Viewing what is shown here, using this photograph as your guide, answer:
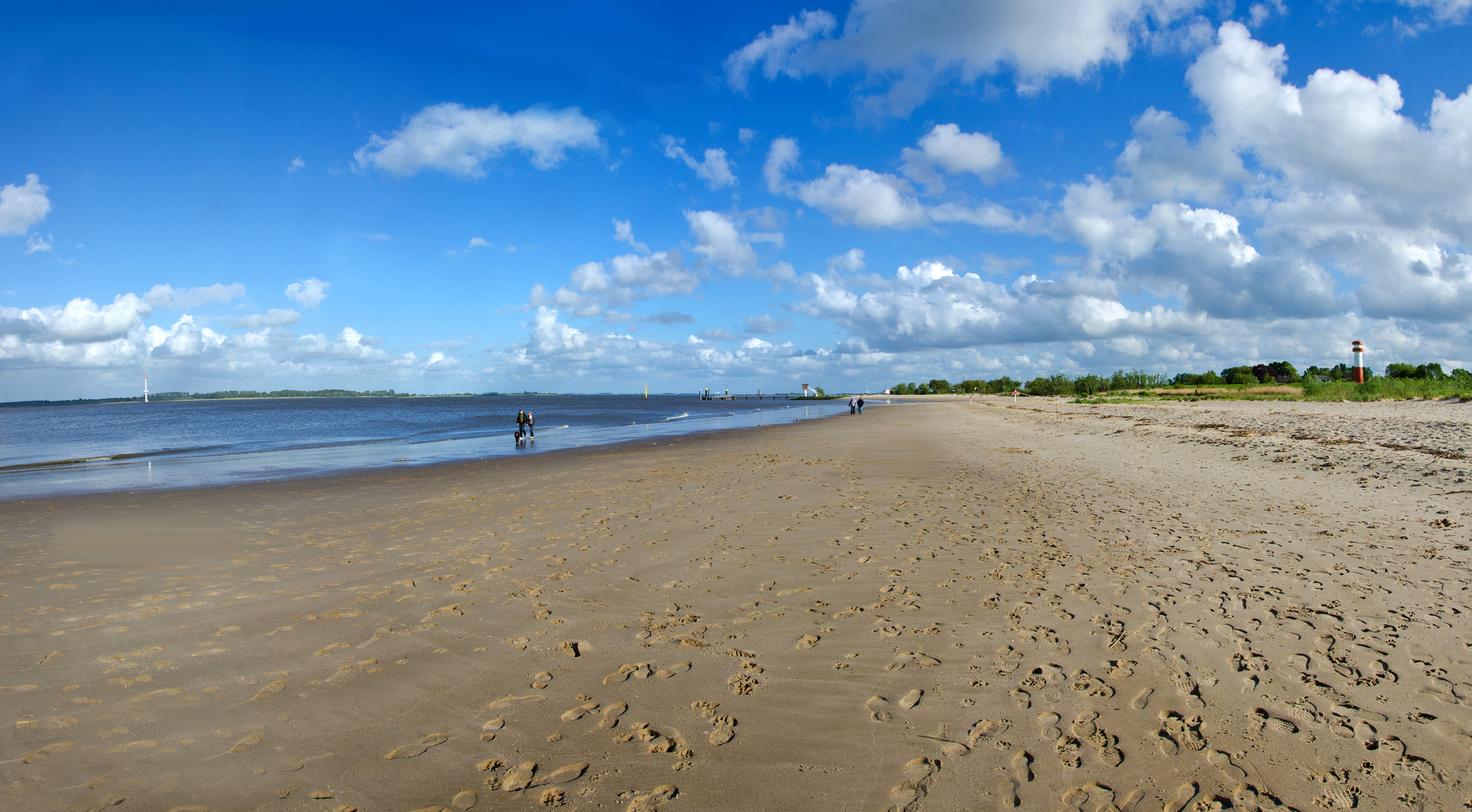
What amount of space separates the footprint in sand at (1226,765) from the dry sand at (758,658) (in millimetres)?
17

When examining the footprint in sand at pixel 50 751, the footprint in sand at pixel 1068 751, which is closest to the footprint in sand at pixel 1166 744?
the footprint in sand at pixel 1068 751

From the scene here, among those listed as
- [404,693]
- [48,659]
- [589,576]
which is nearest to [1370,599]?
[589,576]

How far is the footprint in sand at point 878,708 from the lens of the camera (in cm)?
476

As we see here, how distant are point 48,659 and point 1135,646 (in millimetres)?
9853

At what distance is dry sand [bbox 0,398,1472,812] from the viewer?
405 cm

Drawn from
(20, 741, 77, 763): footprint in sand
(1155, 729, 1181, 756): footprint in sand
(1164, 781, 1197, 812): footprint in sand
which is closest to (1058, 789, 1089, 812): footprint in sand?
(1164, 781, 1197, 812): footprint in sand

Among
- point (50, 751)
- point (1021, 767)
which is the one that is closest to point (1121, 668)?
point (1021, 767)

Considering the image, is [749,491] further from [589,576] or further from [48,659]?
[48,659]

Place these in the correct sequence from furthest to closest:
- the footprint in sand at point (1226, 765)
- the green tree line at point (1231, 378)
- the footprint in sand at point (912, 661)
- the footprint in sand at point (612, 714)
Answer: the green tree line at point (1231, 378), the footprint in sand at point (912, 661), the footprint in sand at point (612, 714), the footprint in sand at point (1226, 765)

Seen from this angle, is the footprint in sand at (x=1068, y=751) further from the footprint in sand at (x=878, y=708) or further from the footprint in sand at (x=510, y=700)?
the footprint in sand at (x=510, y=700)

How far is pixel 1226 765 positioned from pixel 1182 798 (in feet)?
1.75

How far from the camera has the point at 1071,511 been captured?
11953 millimetres

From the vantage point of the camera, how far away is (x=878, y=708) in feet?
16.1

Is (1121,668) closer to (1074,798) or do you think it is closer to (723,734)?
(1074,798)
